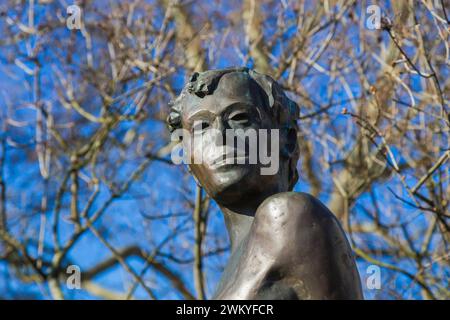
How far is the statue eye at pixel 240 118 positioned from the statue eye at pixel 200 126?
0.40 ft

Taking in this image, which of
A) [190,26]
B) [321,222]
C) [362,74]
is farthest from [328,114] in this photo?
[321,222]

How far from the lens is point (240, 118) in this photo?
434 cm

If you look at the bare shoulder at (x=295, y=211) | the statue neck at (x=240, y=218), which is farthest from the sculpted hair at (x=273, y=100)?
the bare shoulder at (x=295, y=211)

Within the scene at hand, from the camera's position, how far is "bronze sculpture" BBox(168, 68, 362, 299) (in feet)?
12.3

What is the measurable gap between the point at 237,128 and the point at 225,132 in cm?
6

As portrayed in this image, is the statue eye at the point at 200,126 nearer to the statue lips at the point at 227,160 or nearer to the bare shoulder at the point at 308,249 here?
the statue lips at the point at 227,160

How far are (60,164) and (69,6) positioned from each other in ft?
6.37

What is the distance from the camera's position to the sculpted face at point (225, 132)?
4.23 metres

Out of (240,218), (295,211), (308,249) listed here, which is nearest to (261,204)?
(295,211)

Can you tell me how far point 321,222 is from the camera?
3.79m

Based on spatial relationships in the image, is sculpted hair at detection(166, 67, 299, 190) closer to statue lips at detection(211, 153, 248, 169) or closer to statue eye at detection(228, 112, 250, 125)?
statue eye at detection(228, 112, 250, 125)

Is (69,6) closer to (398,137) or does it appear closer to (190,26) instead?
(190,26)

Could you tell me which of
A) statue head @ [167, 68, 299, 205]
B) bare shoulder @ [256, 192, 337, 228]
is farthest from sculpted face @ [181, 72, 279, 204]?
bare shoulder @ [256, 192, 337, 228]
